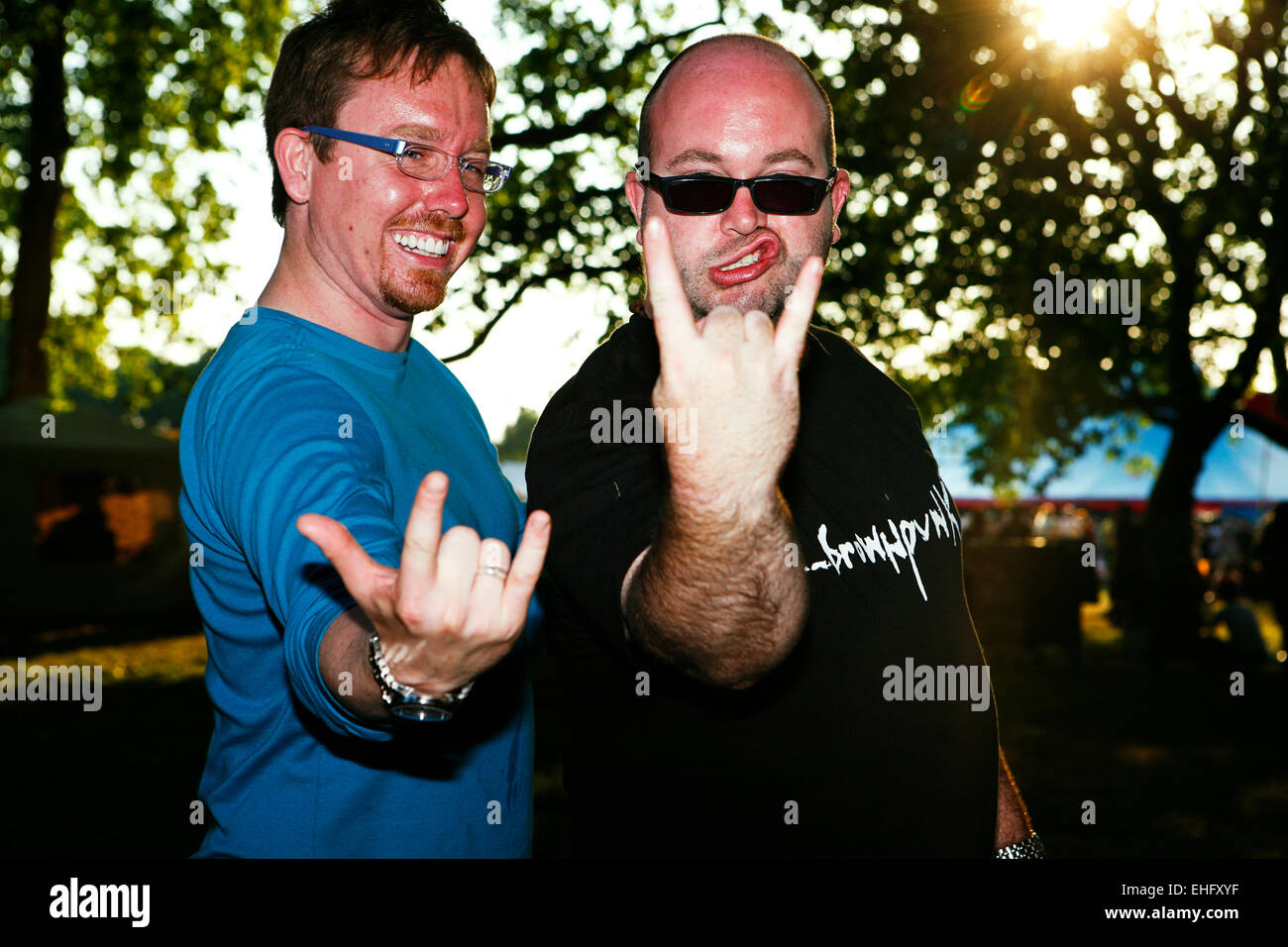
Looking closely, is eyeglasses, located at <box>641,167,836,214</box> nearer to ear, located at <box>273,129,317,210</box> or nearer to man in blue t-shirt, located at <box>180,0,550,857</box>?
man in blue t-shirt, located at <box>180,0,550,857</box>

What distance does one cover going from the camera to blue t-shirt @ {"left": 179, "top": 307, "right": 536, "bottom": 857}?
1688 mm

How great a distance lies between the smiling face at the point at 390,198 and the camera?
2283 millimetres

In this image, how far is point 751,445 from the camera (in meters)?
1.47

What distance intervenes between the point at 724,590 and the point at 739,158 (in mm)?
1242

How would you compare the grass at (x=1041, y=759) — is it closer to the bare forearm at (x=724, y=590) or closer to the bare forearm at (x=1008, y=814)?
the bare forearm at (x=1008, y=814)

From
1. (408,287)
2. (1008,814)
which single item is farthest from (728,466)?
(1008,814)

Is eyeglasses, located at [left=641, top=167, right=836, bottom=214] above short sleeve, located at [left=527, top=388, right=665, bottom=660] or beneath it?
above

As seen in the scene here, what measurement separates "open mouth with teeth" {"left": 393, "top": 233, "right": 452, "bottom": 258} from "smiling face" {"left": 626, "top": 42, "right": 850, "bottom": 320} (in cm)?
53

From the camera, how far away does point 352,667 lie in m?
1.44

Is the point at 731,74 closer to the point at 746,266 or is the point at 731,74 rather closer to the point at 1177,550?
the point at 746,266

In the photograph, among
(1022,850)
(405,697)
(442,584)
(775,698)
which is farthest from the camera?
(1022,850)

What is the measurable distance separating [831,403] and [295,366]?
1295mm

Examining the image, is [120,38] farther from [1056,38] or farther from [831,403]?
[831,403]

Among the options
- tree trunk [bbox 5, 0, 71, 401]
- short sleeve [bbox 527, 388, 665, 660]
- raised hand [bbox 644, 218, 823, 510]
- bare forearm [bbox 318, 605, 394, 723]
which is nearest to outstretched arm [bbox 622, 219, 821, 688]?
raised hand [bbox 644, 218, 823, 510]
